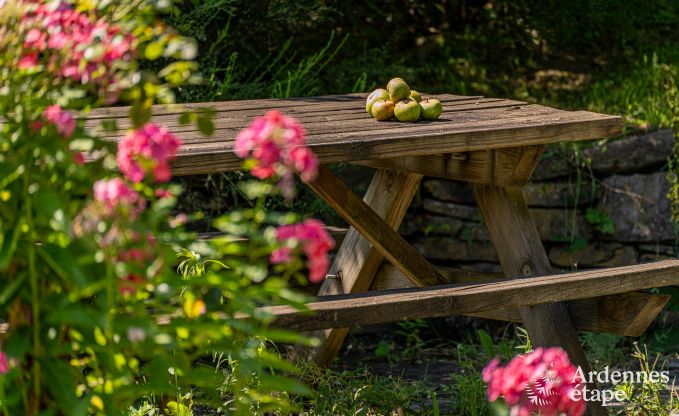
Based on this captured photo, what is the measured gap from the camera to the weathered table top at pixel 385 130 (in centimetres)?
276

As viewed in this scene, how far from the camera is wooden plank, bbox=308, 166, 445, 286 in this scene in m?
3.26

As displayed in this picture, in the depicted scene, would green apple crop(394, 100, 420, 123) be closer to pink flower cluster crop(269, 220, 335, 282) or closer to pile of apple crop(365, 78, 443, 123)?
pile of apple crop(365, 78, 443, 123)

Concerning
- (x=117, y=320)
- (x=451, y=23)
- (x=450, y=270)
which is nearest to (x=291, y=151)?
(x=117, y=320)

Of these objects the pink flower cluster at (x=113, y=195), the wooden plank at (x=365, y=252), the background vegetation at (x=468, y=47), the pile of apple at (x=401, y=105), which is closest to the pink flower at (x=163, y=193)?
the pink flower cluster at (x=113, y=195)

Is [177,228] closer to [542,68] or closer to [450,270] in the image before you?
[450,270]

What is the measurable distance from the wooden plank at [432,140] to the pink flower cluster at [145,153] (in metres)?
0.77

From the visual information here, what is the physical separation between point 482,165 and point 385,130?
0.50 metres

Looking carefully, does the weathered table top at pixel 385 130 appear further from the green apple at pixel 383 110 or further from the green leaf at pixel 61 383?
the green leaf at pixel 61 383

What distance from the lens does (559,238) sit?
5.21 meters

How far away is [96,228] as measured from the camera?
1.72 meters

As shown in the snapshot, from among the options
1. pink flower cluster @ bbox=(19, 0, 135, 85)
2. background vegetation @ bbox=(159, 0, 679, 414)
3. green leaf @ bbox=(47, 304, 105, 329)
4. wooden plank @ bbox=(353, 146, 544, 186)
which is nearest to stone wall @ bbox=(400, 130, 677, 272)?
background vegetation @ bbox=(159, 0, 679, 414)

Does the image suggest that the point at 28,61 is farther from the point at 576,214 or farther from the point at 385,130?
the point at 576,214
